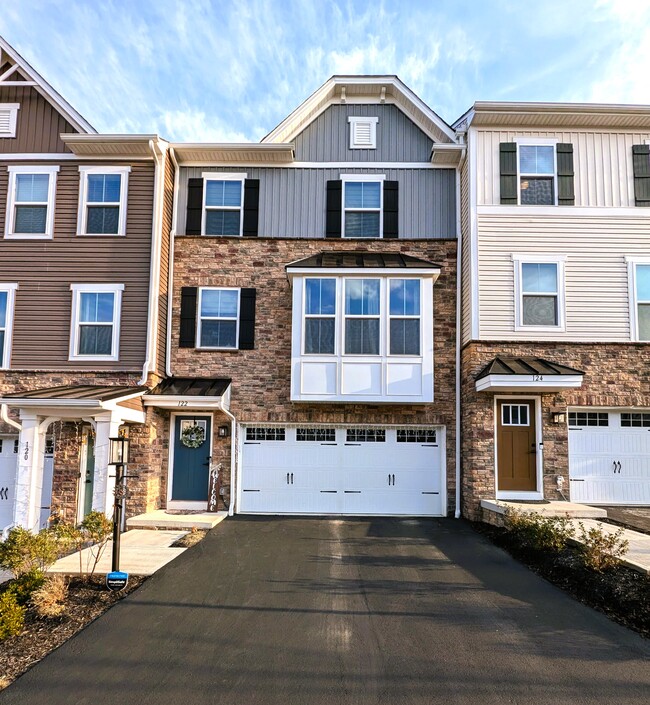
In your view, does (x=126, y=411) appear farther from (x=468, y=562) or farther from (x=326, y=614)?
(x=468, y=562)

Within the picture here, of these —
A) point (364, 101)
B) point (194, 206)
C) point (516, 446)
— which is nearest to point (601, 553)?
point (516, 446)

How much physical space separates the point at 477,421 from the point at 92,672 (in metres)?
8.18

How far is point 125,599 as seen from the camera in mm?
6031

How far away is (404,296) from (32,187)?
850 centimetres

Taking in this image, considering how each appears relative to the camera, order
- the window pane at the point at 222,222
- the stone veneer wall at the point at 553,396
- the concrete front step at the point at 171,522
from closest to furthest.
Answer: the concrete front step at the point at 171,522
the stone veneer wall at the point at 553,396
the window pane at the point at 222,222

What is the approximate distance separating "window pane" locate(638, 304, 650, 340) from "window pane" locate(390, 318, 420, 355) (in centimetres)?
469

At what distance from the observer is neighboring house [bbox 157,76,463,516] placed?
11055mm

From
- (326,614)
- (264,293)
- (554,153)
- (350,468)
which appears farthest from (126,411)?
(554,153)

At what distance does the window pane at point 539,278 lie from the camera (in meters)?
11.3

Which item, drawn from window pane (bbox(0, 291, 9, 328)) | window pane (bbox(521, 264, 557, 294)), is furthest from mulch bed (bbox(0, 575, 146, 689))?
window pane (bbox(521, 264, 557, 294))

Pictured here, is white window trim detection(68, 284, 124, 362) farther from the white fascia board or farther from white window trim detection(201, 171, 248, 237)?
the white fascia board

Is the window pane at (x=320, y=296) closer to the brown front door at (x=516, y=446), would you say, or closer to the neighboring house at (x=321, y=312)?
the neighboring house at (x=321, y=312)

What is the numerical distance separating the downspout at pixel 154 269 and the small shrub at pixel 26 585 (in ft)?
16.6

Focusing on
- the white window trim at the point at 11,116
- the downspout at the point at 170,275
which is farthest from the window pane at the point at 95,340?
the white window trim at the point at 11,116
